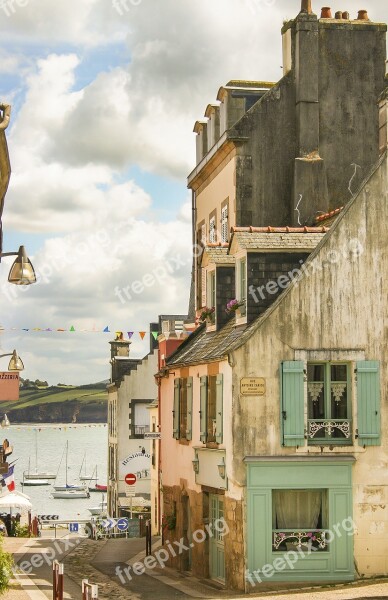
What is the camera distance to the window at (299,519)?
23984 millimetres

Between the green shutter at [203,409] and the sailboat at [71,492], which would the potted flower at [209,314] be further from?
the sailboat at [71,492]

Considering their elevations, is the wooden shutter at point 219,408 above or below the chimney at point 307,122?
below

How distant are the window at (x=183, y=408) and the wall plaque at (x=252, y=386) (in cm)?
503

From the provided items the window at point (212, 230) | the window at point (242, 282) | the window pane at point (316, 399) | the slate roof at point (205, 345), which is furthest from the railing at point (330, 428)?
the window at point (212, 230)

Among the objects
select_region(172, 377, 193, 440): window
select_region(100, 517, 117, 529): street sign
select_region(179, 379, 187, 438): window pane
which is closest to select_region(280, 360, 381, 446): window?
select_region(172, 377, 193, 440): window

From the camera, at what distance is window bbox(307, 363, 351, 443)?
24312 mm

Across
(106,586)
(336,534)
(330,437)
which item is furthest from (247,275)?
(106,586)

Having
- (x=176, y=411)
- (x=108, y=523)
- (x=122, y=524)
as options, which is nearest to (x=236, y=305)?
(x=176, y=411)

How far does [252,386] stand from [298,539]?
128 inches

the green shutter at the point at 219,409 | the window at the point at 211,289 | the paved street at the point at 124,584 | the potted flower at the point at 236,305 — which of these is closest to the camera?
the paved street at the point at 124,584

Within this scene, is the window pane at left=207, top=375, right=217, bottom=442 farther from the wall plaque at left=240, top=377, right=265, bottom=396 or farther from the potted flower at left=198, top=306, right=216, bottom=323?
the potted flower at left=198, top=306, right=216, bottom=323

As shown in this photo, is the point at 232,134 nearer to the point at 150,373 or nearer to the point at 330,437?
the point at 330,437

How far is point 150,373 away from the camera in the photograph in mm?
60688

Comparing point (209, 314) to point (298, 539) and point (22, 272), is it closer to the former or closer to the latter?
point (298, 539)
